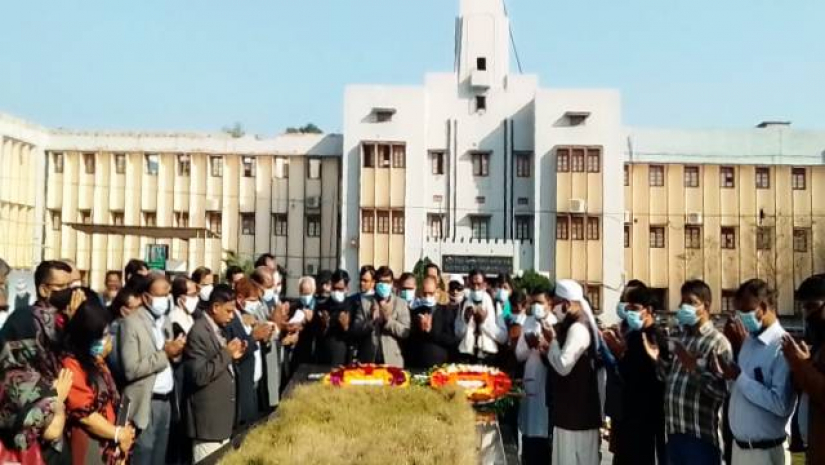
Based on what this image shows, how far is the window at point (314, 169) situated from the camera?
140ft

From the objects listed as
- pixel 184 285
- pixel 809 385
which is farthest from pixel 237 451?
pixel 184 285

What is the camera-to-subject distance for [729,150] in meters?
41.5

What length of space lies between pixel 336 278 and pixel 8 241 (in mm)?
33830

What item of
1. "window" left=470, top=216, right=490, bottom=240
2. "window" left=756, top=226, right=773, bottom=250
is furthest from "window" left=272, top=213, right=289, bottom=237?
"window" left=756, top=226, right=773, bottom=250

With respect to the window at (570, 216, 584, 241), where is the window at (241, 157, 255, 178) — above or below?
above

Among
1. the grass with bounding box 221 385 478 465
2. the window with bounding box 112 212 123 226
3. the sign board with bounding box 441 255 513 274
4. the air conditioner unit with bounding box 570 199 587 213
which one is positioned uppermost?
the air conditioner unit with bounding box 570 199 587 213

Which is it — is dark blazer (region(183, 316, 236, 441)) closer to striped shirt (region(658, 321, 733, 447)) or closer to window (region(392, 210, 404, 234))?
striped shirt (region(658, 321, 733, 447))

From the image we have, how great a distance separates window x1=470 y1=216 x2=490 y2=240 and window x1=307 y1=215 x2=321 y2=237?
6.86m

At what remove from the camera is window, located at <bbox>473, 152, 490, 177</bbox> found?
1615 inches

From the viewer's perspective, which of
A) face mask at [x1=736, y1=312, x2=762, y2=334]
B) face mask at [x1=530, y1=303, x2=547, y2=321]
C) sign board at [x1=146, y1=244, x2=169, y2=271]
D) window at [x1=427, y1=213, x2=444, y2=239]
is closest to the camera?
face mask at [x1=736, y1=312, x2=762, y2=334]

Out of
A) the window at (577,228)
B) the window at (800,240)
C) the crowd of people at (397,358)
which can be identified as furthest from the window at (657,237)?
the crowd of people at (397,358)

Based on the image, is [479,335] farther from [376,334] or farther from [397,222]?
[397,222]

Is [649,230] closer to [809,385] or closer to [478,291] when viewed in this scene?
[478,291]

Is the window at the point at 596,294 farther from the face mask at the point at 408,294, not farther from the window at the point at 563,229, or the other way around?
the face mask at the point at 408,294
